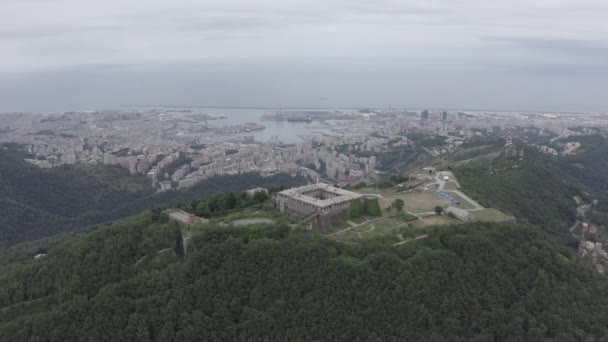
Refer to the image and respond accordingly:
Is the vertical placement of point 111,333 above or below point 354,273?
below

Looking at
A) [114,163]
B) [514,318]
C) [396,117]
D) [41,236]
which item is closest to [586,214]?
[514,318]

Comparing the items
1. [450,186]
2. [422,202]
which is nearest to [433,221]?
[422,202]

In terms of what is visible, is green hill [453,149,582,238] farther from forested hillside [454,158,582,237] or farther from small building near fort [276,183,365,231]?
small building near fort [276,183,365,231]

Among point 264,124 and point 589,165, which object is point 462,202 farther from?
point 264,124

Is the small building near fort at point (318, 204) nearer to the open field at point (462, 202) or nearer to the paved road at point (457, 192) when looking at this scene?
the open field at point (462, 202)

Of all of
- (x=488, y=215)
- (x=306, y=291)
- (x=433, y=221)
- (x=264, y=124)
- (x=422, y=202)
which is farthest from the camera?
(x=264, y=124)

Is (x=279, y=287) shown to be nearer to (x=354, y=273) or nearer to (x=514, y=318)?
(x=354, y=273)

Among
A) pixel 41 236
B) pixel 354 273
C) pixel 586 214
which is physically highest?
pixel 354 273

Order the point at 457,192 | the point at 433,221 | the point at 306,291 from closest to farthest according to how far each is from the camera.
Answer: the point at 306,291 < the point at 433,221 < the point at 457,192
